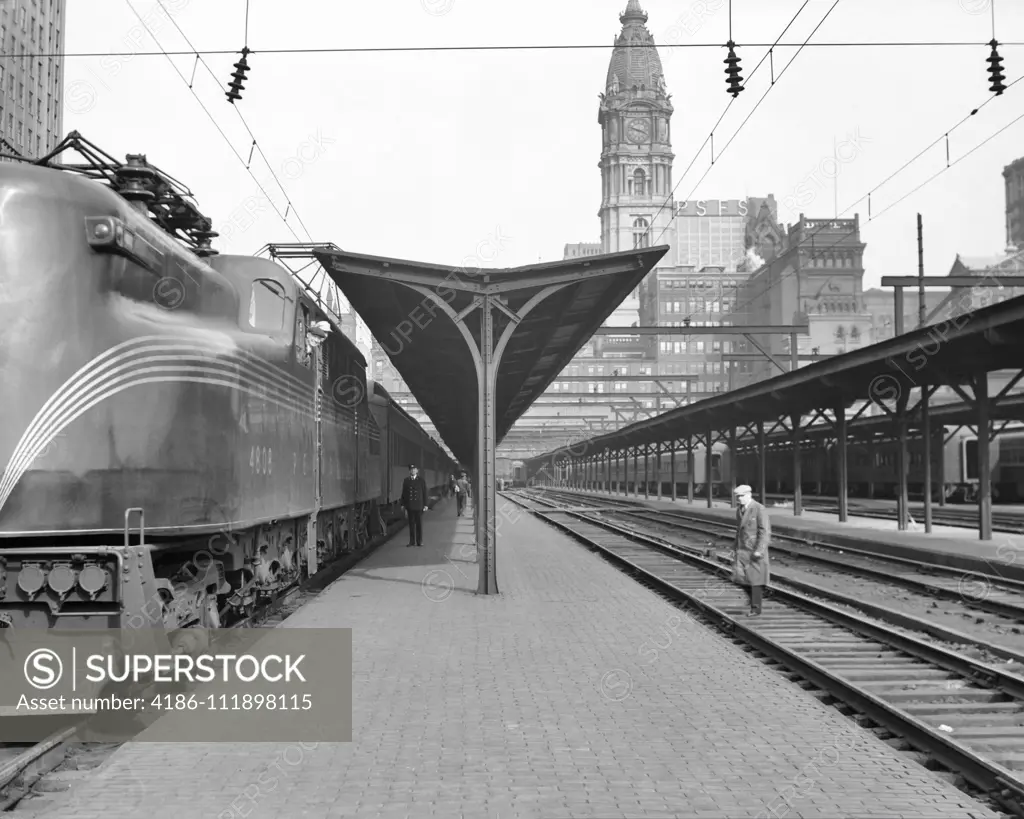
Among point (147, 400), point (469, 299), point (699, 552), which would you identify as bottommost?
point (699, 552)

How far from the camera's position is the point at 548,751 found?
6957 mm

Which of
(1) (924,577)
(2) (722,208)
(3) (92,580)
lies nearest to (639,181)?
(2) (722,208)

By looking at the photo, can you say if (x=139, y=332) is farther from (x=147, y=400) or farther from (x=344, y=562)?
(x=344, y=562)

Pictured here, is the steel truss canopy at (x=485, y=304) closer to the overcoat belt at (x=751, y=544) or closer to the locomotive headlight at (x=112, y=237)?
the overcoat belt at (x=751, y=544)

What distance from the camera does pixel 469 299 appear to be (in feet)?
51.4

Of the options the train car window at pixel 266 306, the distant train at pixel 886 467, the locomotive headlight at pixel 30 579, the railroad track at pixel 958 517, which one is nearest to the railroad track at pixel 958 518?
the railroad track at pixel 958 517

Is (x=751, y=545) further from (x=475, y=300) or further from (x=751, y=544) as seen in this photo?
(x=475, y=300)

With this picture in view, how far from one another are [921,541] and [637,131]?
161470 mm

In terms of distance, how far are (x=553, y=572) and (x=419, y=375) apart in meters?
8.10

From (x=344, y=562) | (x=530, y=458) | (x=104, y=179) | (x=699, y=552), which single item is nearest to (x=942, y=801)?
(x=104, y=179)

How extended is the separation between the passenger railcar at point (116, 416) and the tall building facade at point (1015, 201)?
99.9m

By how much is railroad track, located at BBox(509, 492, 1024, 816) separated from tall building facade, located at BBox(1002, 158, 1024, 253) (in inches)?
3705

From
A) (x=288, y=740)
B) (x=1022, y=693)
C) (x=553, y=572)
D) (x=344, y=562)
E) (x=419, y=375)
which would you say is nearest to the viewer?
(x=288, y=740)

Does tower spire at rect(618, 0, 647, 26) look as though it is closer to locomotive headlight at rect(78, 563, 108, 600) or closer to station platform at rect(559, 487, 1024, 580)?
station platform at rect(559, 487, 1024, 580)
